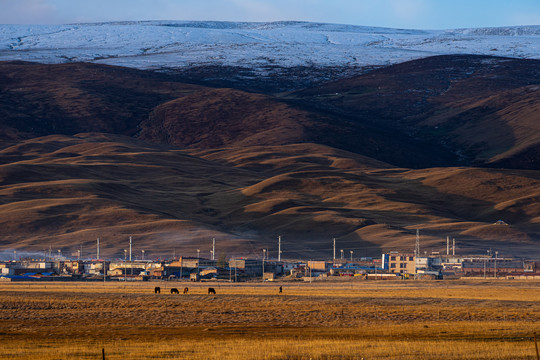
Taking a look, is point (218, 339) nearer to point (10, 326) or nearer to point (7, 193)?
point (10, 326)

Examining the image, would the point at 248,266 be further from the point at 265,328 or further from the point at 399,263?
the point at 265,328

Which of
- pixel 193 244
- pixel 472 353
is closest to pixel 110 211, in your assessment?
pixel 193 244

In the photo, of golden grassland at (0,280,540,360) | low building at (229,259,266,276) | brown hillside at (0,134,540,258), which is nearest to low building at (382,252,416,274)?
low building at (229,259,266,276)

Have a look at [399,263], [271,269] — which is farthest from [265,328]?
[399,263]

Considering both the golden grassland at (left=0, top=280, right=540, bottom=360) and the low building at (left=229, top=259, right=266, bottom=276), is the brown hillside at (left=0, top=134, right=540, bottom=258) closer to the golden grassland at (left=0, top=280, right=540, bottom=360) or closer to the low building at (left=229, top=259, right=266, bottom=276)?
the low building at (left=229, top=259, right=266, bottom=276)

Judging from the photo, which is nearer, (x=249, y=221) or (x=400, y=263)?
(x=400, y=263)

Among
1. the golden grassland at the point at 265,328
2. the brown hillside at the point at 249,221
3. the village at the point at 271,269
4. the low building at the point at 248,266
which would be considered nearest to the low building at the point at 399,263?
the village at the point at 271,269

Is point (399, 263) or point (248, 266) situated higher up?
point (399, 263)

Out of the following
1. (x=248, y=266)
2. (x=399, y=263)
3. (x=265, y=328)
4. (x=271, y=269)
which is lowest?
(x=265, y=328)
